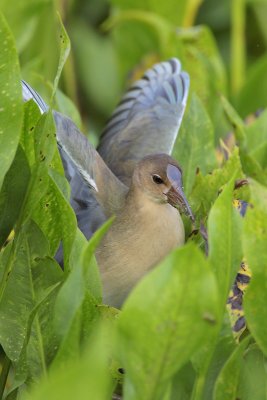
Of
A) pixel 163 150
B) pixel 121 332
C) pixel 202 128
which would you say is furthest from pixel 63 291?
pixel 163 150

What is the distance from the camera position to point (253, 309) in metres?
1.82

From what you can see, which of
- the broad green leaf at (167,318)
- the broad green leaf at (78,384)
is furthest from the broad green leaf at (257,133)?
the broad green leaf at (78,384)

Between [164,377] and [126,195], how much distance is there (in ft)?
4.54

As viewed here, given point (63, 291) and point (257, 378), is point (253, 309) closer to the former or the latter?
point (257, 378)

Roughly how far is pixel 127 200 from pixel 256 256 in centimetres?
113

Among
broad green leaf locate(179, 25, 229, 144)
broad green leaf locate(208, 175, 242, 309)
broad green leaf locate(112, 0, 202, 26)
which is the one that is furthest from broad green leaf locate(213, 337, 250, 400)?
broad green leaf locate(112, 0, 202, 26)

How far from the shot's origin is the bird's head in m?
2.56

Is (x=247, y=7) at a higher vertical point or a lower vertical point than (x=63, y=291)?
lower

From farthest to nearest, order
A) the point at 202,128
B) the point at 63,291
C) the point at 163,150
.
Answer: the point at 163,150, the point at 202,128, the point at 63,291

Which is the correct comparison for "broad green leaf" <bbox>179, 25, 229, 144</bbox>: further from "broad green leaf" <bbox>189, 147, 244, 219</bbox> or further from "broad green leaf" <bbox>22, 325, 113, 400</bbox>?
"broad green leaf" <bbox>22, 325, 113, 400</bbox>

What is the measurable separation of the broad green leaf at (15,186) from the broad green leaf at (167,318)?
548 mm

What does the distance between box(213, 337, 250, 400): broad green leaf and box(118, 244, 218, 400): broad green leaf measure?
0.23 metres

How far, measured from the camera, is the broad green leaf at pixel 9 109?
188cm

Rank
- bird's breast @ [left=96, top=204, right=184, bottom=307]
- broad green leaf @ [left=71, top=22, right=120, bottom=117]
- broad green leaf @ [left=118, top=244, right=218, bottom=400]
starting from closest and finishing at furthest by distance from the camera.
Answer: broad green leaf @ [left=118, top=244, right=218, bottom=400], bird's breast @ [left=96, top=204, right=184, bottom=307], broad green leaf @ [left=71, top=22, right=120, bottom=117]
